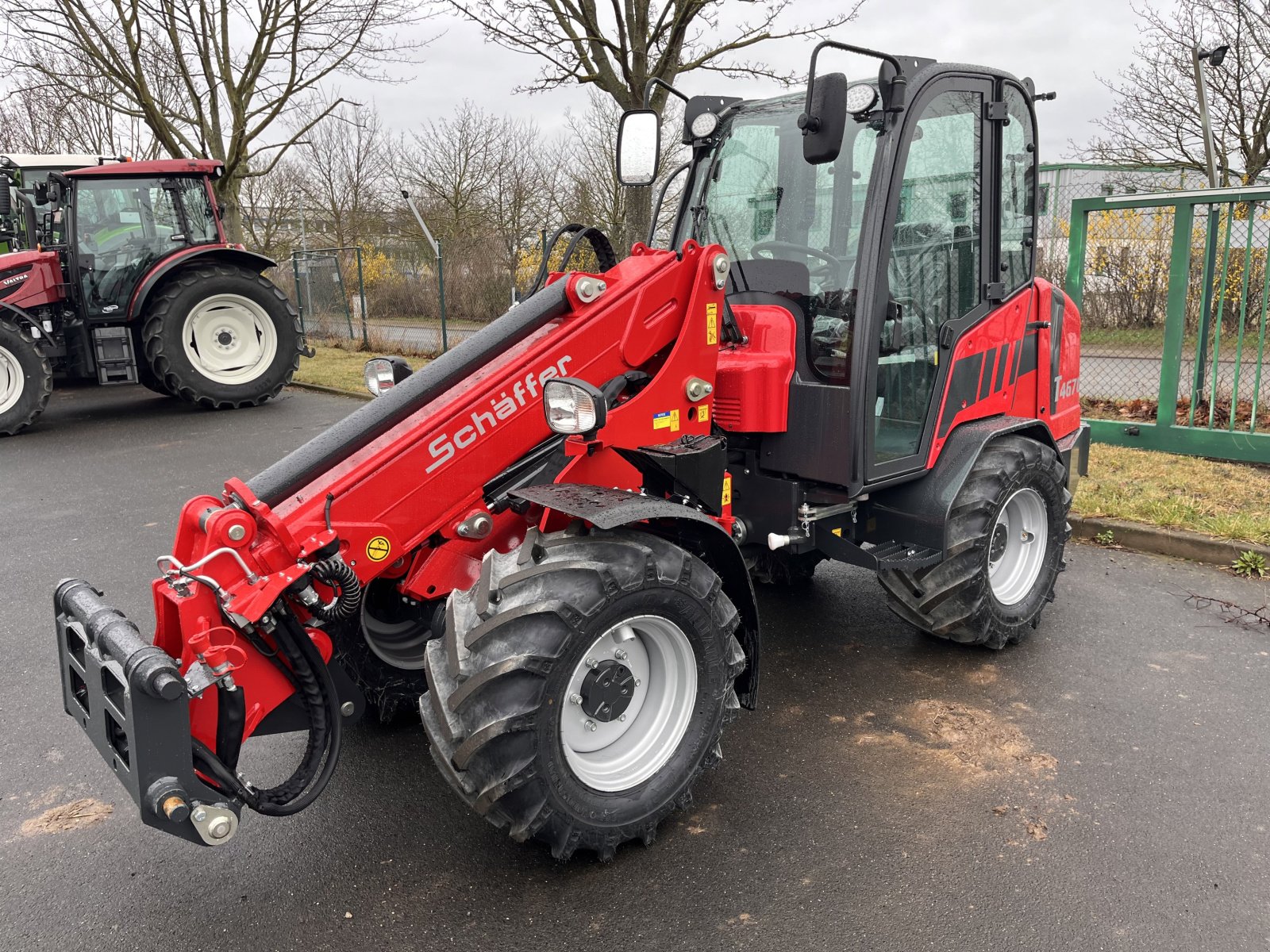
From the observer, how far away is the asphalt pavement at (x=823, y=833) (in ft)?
8.52

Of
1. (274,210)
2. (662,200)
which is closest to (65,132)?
(274,210)

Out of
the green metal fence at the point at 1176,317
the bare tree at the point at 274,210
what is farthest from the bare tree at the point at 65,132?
the green metal fence at the point at 1176,317

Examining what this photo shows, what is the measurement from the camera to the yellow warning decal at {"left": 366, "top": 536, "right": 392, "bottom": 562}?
2865mm

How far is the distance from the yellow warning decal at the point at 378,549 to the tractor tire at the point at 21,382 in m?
8.98

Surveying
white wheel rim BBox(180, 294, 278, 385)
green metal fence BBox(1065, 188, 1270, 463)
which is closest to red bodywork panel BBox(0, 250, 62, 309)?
white wheel rim BBox(180, 294, 278, 385)

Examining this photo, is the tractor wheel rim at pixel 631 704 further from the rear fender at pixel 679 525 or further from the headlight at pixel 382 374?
the headlight at pixel 382 374

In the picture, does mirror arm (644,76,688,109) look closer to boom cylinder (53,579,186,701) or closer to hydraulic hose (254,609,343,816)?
hydraulic hose (254,609,343,816)

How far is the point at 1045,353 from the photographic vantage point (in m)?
4.68

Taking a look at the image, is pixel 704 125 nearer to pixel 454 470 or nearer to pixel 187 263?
pixel 454 470

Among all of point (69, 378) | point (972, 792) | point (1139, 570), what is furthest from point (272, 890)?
point (69, 378)

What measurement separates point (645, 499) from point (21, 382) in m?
9.62

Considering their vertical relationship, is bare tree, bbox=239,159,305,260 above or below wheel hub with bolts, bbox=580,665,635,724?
above

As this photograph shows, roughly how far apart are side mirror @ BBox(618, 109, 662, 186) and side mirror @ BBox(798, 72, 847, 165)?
0.89m

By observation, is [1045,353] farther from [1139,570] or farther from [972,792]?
[972,792]
